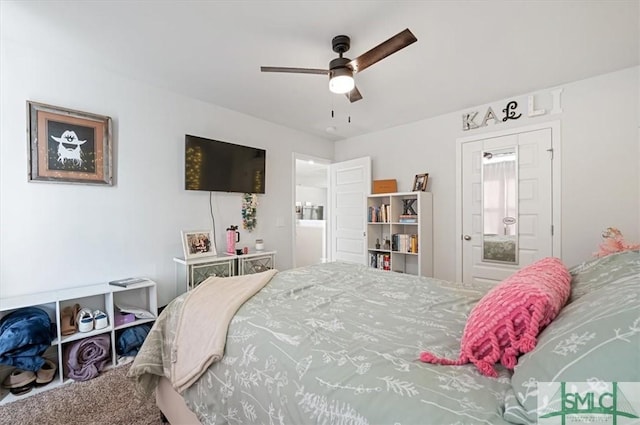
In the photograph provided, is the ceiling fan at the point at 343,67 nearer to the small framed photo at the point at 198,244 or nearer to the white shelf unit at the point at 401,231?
the small framed photo at the point at 198,244

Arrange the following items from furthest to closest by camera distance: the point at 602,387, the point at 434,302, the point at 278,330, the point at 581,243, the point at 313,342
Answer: the point at 581,243
the point at 434,302
the point at 278,330
the point at 313,342
the point at 602,387

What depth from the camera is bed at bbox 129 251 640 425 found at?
0.66 metres

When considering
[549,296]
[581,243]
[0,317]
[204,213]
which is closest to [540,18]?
[549,296]

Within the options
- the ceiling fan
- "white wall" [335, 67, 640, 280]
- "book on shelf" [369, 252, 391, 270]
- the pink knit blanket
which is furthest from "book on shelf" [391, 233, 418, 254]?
the pink knit blanket

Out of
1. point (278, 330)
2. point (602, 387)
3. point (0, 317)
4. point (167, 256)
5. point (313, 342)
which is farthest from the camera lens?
point (167, 256)

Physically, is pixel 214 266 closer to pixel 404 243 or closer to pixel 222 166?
pixel 222 166

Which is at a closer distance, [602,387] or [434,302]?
[602,387]

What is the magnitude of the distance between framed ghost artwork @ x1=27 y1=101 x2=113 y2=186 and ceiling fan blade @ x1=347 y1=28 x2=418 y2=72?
2324 millimetres

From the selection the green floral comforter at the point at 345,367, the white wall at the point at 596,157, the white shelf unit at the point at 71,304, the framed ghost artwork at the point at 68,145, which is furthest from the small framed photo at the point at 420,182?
the framed ghost artwork at the point at 68,145

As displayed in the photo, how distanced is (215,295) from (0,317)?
1.89 metres

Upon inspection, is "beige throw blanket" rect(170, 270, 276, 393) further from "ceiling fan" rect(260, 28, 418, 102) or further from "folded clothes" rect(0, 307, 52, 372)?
"ceiling fan" rect(260, 28, 418, 102)

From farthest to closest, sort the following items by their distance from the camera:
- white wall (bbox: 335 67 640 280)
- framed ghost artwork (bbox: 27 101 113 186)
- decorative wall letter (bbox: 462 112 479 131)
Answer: decorative wall letter (bbox: 462 112 479 131) → white wall (bbox: 335 67 640 280) → framed ghost artwork (bbox: 27 101 113 186)

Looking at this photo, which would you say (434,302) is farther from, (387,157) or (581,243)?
(387,157)

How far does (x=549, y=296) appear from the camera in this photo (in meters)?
0.92
